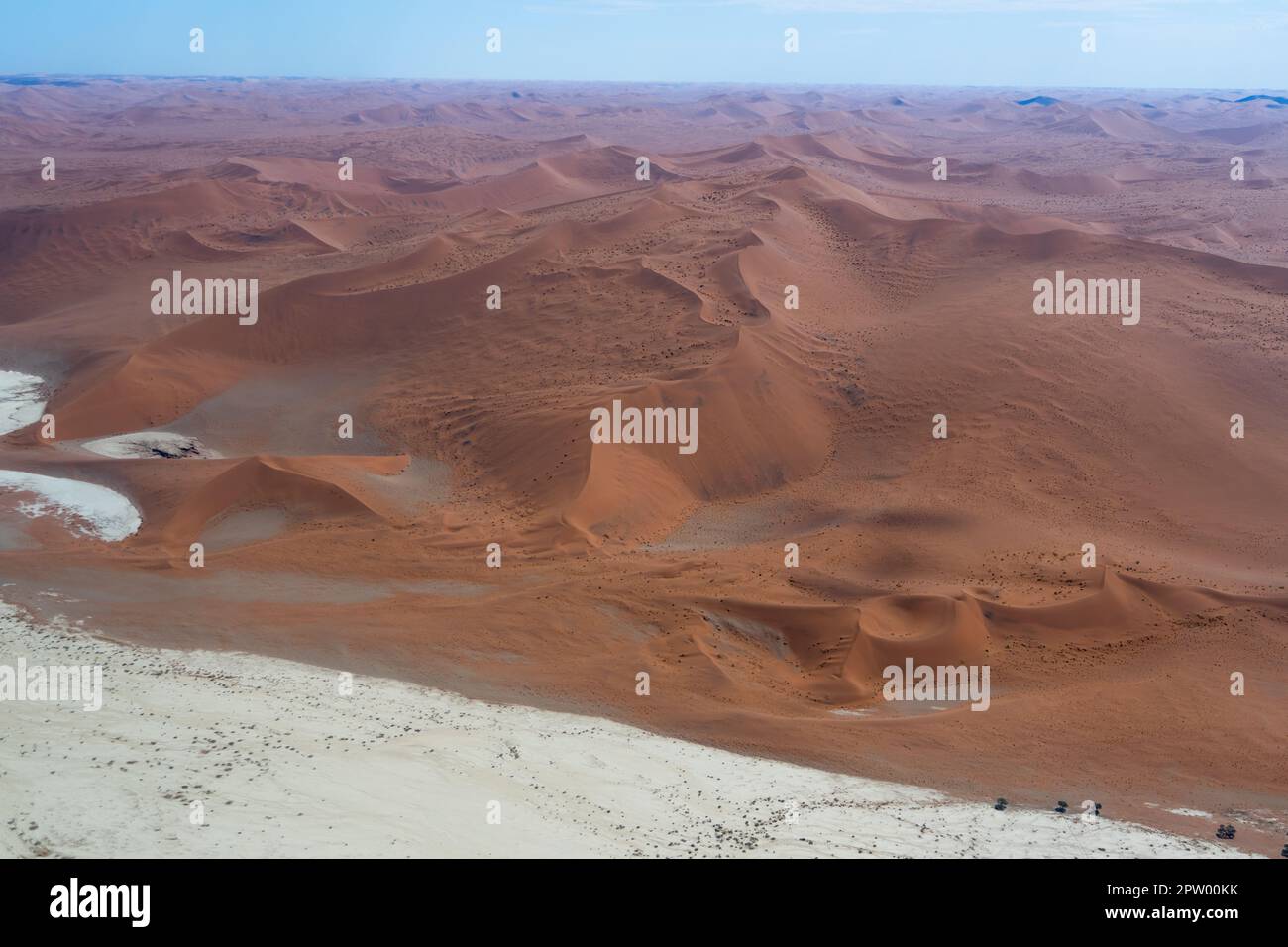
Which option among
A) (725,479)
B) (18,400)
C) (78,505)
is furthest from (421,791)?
(18,400)

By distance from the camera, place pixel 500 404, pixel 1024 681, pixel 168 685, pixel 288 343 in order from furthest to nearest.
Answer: pixel 288 343 < pixel 500 404 < pixel 1024 681 < pixel 168 685

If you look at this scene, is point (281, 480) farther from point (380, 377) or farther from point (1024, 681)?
point (1024, 681)

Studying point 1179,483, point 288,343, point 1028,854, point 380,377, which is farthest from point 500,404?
point 1028,854

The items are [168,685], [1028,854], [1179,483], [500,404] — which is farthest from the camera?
[500,404]

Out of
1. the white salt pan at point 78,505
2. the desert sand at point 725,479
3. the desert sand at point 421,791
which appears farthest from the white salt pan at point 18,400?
the desert sand at point 421,791

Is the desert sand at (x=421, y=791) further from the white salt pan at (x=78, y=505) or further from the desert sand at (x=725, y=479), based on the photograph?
the white salt pan at (x=78, y=505)

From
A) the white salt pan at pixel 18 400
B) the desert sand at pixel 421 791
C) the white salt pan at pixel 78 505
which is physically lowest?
the desert sand at pixel 421 791

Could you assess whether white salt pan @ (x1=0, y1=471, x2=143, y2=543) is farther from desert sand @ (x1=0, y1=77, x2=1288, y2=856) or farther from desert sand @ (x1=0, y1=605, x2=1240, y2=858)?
desert sand @ (x1=0, y1=605, x2=1240, y2=858)

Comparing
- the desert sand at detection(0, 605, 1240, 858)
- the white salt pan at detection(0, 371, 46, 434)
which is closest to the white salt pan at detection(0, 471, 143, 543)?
the desert sand at detection(0, 605, 1240, 858)

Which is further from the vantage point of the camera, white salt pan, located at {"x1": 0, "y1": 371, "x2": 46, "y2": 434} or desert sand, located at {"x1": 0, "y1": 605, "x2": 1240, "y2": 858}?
white salt pan, located at {"x1": 0, "y1": 371, "x2": 46, "y2": 434}
